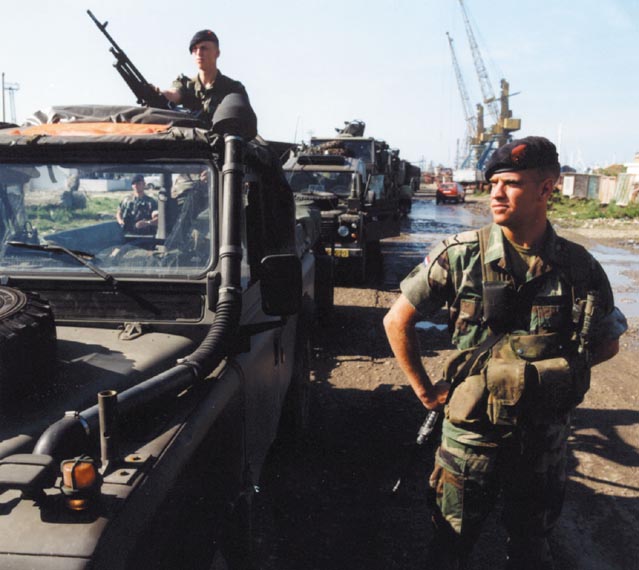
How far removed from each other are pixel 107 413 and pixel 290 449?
3.15 metres

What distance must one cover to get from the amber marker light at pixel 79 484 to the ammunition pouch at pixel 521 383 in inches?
59.3

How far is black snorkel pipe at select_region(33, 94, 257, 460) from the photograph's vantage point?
1.51 meters

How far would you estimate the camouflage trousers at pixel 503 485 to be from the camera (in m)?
2.47

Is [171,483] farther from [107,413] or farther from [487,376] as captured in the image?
[487,376]

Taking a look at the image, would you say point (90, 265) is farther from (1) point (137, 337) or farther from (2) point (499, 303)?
(2) point (499, 303)

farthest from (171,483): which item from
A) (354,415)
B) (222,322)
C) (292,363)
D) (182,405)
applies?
(354,415)

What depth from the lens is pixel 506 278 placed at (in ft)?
8.01

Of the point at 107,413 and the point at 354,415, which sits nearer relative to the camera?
the point at 107,413

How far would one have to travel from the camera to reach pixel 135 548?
1.39 meters

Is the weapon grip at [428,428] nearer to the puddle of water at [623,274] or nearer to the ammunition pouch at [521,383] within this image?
the ammunition pouch at [521,383]

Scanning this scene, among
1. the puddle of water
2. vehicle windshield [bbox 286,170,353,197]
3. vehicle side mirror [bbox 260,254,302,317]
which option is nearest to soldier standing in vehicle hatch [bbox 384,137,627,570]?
vehicle side mirror [bbox 260,254,302,317]

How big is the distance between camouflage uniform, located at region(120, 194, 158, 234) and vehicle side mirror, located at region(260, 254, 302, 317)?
1.99 feet

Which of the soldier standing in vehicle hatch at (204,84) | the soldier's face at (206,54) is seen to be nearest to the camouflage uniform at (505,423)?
the soldier standing in vehicle hatch at (204,84)

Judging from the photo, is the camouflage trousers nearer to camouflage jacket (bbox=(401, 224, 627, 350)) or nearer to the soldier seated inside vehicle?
camouflage jacket (bbox=(401, 224, 627, 350))
